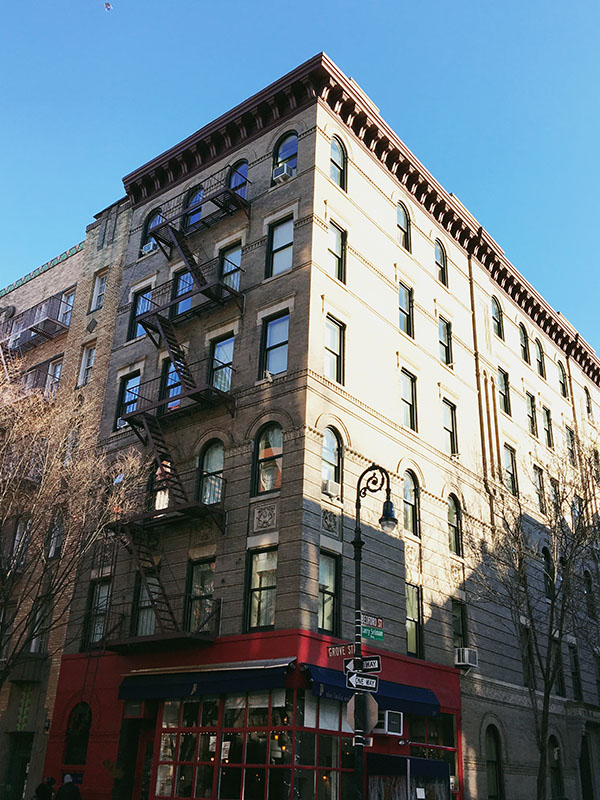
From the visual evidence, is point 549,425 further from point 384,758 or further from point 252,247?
point 384,758

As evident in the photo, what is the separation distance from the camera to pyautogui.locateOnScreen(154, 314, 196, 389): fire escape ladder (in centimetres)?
2419

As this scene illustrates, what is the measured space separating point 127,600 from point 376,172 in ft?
57.9

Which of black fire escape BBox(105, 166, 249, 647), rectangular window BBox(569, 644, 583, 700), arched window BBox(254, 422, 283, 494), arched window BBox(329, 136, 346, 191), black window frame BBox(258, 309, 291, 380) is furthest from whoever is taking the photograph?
rectangular window BBox(569, 644, 583, 700)

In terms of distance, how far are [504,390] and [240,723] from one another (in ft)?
65.9

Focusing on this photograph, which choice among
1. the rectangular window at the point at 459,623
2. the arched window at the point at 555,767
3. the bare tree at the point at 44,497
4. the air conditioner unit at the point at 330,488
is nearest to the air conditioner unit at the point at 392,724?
the air conditioner unit at the point at 330,488

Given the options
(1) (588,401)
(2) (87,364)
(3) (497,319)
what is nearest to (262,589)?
(2) (87,364)

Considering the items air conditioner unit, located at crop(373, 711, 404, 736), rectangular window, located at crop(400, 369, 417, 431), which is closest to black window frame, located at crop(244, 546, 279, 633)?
air conditioner unit, located at crop(373, 711, 404, 736)

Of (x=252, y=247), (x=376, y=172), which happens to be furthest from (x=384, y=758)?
(x=376, y=172)

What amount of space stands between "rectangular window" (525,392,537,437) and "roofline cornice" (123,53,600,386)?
5.25 metres

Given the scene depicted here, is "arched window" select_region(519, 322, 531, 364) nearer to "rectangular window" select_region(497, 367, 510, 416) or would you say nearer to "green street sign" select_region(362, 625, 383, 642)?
"rectangular window" select_region(497, 367, 510, 416)

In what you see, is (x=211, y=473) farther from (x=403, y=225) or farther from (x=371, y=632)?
(x=403, y=225)

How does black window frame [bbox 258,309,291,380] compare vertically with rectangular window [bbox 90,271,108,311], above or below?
below

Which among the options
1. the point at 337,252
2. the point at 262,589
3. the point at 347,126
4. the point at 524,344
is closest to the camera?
the point at 262,589

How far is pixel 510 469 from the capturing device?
106ft
